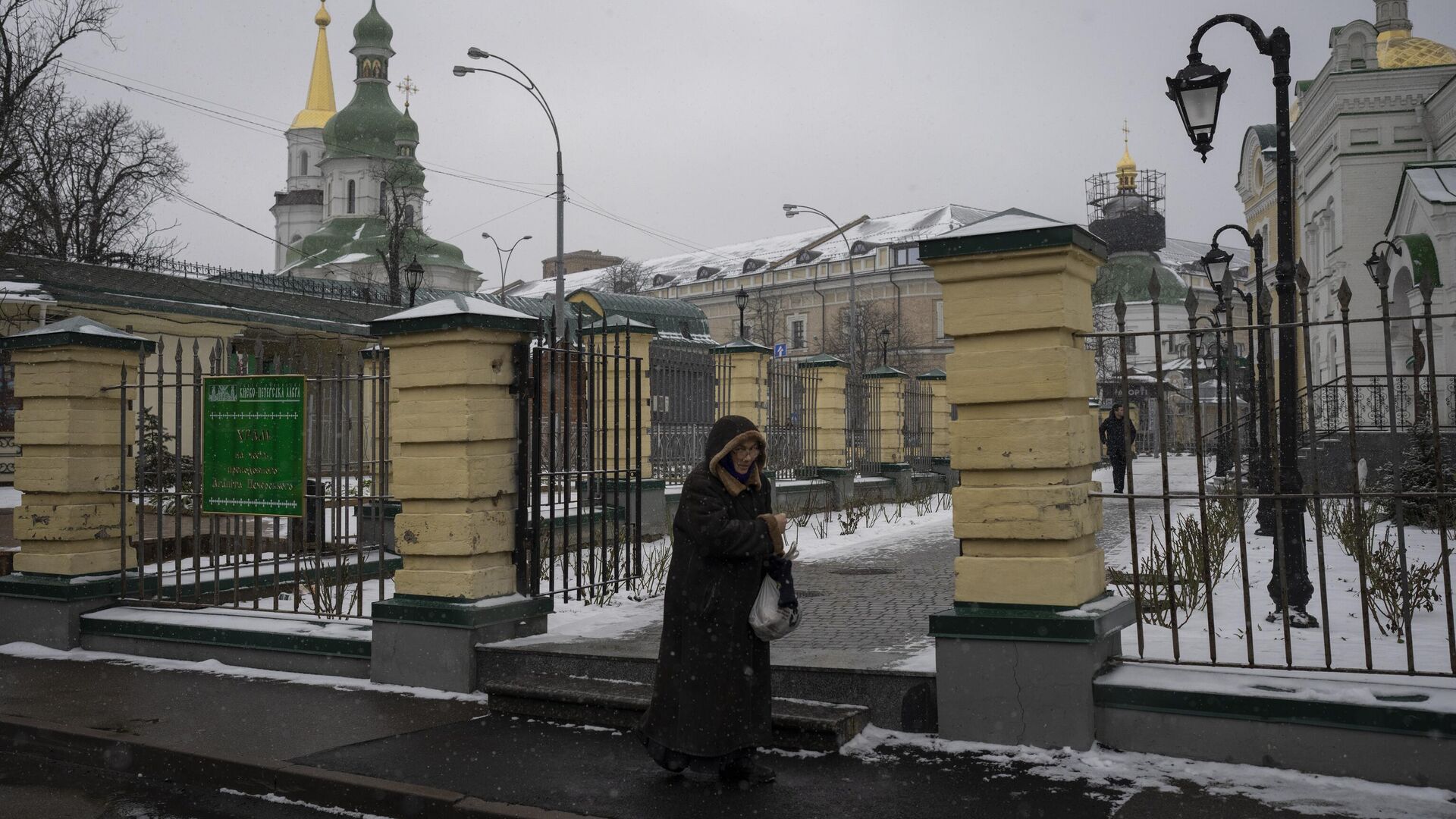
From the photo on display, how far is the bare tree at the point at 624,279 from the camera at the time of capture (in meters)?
74.8

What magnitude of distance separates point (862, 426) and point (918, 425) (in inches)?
91.3

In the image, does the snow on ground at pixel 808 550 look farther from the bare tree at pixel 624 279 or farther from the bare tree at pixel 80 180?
the bare tree at pixel 624 279

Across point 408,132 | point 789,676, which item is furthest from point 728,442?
point 408,132

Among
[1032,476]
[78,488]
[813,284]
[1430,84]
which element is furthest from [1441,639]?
[813,284]

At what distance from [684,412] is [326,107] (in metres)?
76.9

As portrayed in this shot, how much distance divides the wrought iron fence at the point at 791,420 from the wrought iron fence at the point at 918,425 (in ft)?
9.63

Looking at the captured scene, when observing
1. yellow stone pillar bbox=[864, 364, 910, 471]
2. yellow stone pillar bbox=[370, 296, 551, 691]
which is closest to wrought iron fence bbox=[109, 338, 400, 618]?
yellow stone pillar bbox=[370, 296, 551, 691]

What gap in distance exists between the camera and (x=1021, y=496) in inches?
221

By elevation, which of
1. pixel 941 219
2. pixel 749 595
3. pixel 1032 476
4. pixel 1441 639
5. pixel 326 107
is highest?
pixel 326 107

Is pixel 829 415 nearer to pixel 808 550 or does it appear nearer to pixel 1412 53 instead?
pixel 808 550

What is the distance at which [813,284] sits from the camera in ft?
228

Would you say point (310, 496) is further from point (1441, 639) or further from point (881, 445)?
point (881, 445)

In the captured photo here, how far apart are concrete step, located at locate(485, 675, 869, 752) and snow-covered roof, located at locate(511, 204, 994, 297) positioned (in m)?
56.0

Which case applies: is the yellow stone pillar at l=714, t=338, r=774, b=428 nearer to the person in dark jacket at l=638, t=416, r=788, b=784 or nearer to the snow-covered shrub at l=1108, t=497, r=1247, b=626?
the snow-covered shrub at l=1108, t=497, r=1247, b=626
